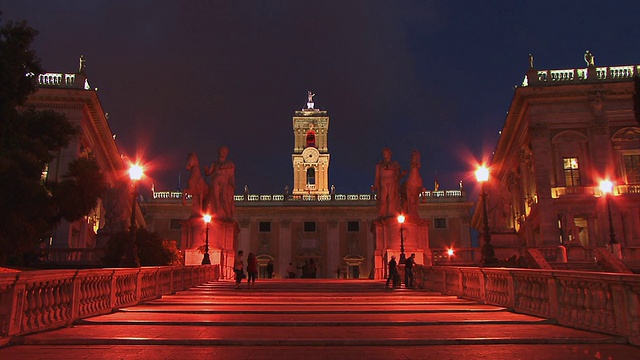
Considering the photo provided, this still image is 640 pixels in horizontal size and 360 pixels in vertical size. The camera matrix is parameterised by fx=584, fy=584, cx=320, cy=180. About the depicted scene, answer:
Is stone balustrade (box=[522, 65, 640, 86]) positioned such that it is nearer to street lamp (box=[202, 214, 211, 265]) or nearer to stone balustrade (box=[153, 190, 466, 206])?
street lamp (box=[202, 214, 211, 265])

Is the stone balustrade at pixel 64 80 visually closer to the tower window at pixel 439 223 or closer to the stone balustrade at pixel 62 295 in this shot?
the stone balustrade at pixel 62 295

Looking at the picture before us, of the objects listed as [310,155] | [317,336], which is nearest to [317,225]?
[310,155]

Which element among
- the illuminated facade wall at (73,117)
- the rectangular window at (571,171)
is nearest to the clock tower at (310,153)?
the illuminated facade wall at (73,117)

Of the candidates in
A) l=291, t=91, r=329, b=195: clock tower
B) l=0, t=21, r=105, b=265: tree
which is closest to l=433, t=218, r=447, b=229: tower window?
l=291, t=91, r=329, b=195: clock tower

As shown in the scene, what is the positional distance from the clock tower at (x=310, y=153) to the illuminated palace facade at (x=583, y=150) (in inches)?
1592

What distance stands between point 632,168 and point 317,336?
119ft

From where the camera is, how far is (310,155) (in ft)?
261

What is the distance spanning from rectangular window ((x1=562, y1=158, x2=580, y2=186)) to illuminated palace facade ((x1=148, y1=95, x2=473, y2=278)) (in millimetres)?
29186

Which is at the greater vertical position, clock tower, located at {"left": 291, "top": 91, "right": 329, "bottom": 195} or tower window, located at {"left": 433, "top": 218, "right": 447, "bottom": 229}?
clock tower, located at {"left": 291, "top": 91, "right": 329, "bottom": 195}

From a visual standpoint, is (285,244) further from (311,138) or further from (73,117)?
(73,117)

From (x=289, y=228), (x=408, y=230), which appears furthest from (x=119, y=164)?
(x=408, y=230)

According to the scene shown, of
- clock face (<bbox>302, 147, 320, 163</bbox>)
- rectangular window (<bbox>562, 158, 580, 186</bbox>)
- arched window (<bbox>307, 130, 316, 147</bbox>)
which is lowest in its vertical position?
rectangular window (<bbox>562, 158, 580, 186</bbox>)

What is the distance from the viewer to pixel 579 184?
3875cm

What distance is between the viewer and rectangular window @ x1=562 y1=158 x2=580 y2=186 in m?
38.9
